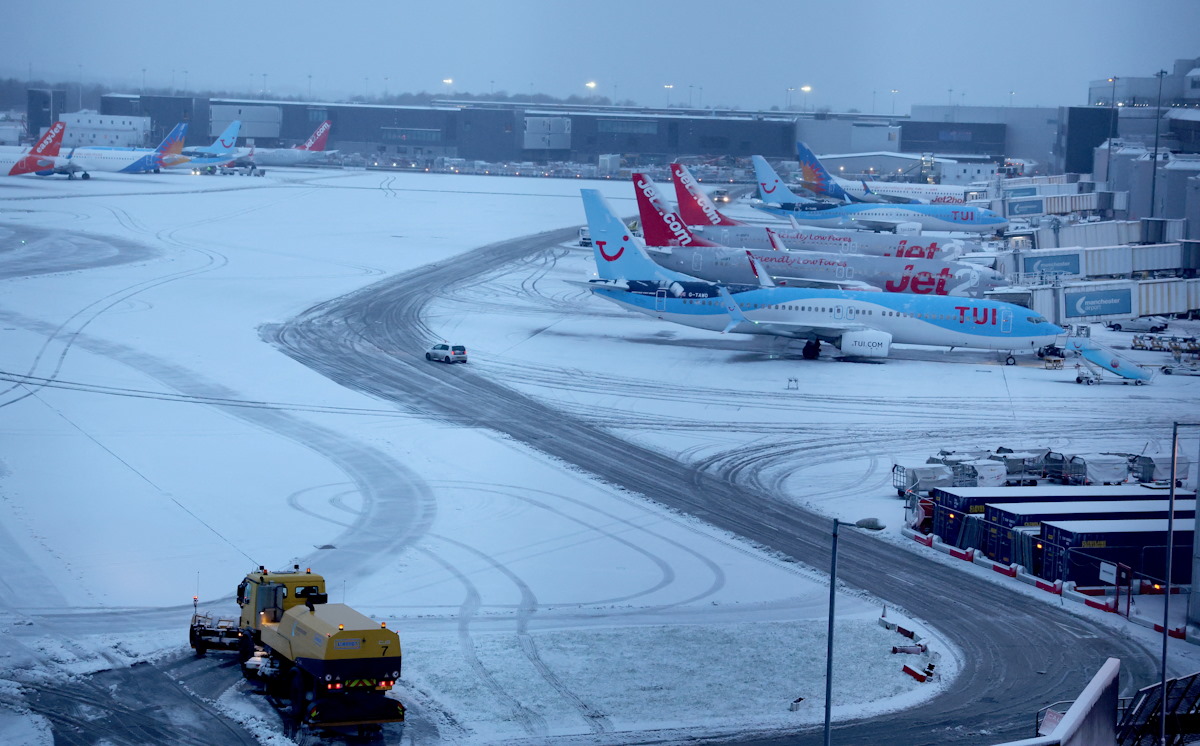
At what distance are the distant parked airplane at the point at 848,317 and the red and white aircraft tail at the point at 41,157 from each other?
86536mm

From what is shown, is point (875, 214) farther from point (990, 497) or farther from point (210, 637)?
point (210, 637)

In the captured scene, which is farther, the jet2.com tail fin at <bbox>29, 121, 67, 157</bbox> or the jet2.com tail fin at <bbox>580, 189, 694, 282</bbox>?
the jet2.com tail fin at <bbox>29, 121, 67, 157</bbox>

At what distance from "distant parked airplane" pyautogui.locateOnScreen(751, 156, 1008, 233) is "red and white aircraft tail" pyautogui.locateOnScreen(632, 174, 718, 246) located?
39651mm

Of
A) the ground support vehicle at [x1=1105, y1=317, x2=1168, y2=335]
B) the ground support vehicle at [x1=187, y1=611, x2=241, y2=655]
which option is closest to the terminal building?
the ground support vehicle at [x1=1105, y1=317, x2=1168, y2=335]

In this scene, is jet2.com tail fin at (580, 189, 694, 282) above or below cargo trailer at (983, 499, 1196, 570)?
above

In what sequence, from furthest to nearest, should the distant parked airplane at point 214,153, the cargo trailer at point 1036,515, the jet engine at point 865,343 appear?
the distant parked airplane at point 214,153
the jet engine at point 865,343
the cargo trailer at point 1036,515

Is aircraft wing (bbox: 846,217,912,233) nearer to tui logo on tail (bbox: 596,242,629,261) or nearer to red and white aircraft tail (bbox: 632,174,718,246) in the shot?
red and white aircraft tail (bbox: 632,174,718,246)

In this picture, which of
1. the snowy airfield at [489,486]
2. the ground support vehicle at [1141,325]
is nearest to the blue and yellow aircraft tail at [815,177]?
the ground support vehicle at [1141,325]

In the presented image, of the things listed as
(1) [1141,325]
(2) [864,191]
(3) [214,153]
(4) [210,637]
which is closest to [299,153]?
(3) [214,153]

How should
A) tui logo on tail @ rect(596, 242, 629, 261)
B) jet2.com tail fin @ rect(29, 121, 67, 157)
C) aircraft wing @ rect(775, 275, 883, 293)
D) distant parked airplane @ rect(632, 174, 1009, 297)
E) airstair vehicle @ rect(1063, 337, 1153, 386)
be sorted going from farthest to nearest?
jet2.com tail fin @ rect(29, 121, 67, 157) → distant parked airplane @ rect(632, 174, 1009, 297) → aircraft wing @ rect(775, 275, 883, 293) → tui logo on tail @ rect(596, 242, 629, 261) → airstair vehicle @ rect(1063, 337, 1153, 386)

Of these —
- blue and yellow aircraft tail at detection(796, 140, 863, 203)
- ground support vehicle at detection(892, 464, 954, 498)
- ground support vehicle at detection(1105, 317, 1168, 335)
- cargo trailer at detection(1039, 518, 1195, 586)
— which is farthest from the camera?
blue and yellow aircraft tail at detection(796, 140, 863, 203)

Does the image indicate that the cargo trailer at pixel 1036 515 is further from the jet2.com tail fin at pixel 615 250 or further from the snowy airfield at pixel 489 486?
the jet2.com tail fin at pixel 615 250

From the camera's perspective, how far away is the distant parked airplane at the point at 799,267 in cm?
6281

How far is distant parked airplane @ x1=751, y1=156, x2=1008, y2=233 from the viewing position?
332 ft
